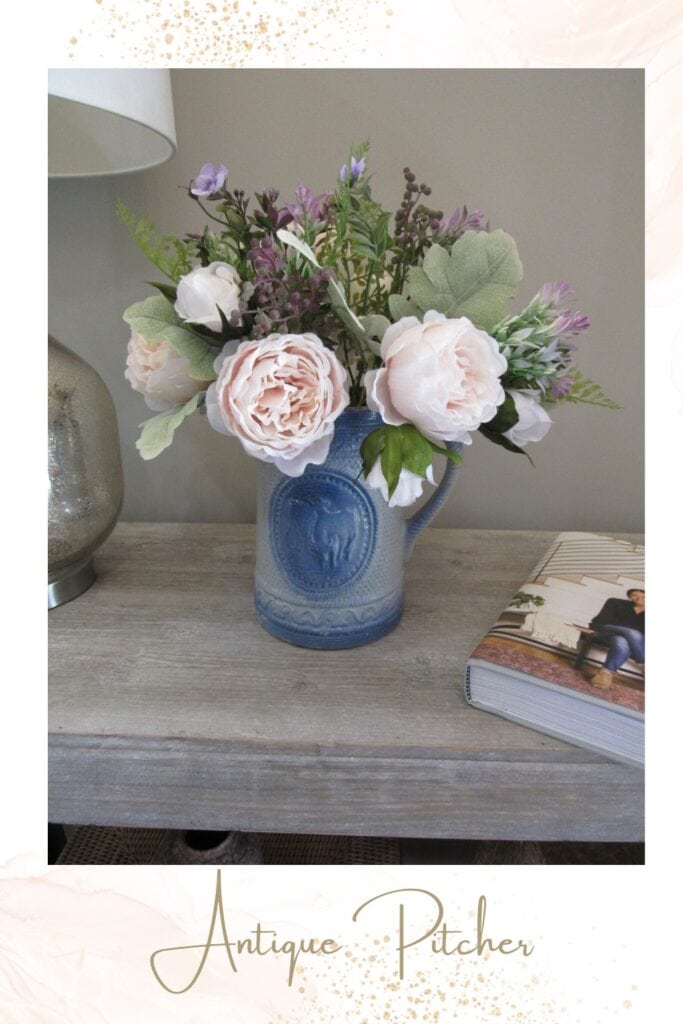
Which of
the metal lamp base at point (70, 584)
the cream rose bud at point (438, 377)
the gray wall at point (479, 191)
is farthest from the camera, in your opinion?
the gray wall at point (479, 191)

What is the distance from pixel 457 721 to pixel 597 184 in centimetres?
63

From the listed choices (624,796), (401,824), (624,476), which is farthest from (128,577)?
(624,476)

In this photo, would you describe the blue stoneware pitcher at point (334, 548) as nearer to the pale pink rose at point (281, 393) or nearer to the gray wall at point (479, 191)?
the pale pink rose at point (281, 393)

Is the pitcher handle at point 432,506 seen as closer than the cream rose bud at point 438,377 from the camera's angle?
No

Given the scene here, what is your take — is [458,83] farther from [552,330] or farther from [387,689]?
[387,689]

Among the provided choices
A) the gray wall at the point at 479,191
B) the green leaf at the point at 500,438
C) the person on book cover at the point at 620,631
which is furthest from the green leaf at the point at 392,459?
the gray wall at the point at 479,191

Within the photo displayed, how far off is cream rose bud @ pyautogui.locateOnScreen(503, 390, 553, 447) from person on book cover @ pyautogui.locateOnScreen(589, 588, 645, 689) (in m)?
0.16

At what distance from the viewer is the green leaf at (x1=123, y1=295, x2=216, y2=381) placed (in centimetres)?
47

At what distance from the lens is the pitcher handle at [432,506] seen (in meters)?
0.55

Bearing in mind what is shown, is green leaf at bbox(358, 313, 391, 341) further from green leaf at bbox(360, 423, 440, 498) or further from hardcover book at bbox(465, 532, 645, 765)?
hardcover book at bbox(465, 532, 645, 765)

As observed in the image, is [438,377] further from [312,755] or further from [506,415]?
[312,755]

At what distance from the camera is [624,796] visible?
0.47 meters

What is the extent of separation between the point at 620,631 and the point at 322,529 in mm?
243

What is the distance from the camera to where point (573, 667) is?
0.48 m
